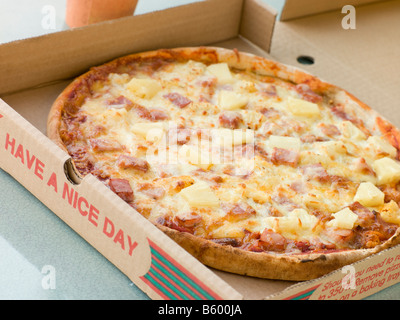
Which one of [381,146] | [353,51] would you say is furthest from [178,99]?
[353,51]

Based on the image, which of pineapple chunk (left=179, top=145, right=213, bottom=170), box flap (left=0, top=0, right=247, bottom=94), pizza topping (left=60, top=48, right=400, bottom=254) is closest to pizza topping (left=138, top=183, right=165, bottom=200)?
pizza topping (left=60, top=48, right=400, bottom=254)

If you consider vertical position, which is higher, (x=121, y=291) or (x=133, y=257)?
(x=133, y=257)

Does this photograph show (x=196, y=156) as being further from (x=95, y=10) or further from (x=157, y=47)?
(x=95, y=10)

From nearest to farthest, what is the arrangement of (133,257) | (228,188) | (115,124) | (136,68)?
(133,257) → (228,188) → (115,124) → (136,68)

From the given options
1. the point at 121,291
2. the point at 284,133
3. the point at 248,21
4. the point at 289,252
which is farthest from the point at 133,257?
the point at 248,21

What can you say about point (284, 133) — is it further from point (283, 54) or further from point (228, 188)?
point (283, 54)

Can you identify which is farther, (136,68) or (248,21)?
(248,21)

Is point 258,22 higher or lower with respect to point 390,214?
higher
